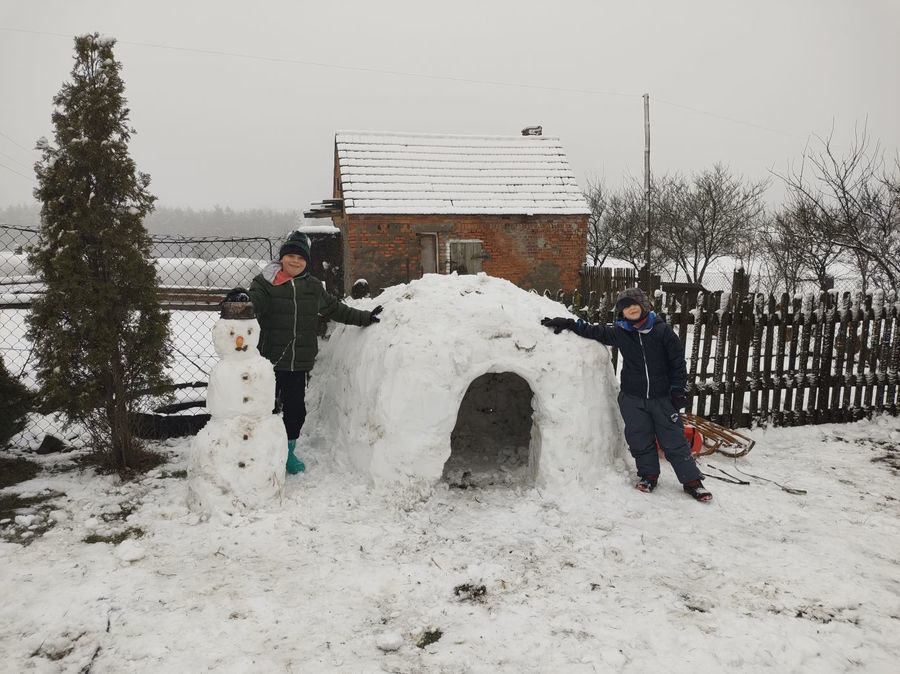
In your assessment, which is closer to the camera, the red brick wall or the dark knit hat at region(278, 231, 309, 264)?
the dark knit hat at region(278, 231, 309, 264)

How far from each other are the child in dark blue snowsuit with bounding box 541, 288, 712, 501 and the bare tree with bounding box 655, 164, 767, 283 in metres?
15.3

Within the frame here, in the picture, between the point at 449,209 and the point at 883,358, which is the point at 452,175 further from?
the point at 883,358

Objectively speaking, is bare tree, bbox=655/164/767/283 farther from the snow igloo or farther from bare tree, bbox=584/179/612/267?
the snow igloo

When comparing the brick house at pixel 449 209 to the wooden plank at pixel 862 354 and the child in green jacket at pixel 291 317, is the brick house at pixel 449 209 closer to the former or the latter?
the wooden plank at pixel 862 354

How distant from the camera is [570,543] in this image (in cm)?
349

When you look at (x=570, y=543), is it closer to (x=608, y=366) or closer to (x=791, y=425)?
(x=608, y=366)

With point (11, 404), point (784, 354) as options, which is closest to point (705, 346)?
point (784, 354)

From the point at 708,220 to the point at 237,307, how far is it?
19.2 m

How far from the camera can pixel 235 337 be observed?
3783mm

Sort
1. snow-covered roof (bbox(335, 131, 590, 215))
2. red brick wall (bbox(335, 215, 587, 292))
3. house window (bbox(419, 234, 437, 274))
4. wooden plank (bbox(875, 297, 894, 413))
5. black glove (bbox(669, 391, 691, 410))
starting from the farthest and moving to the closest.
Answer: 1. snow-covered roof (bbox(335, 131, 590, 215))
2. red brick wall (bbox(335, 215, 587, 292))
3. house window (bbox(419, 234, 437, 274))
4. wooden plank (bbox(875, 297, 894, 413))
5. black glove (bbox(669, 391, 691, 410))

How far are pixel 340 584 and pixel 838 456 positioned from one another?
4863 millimetres

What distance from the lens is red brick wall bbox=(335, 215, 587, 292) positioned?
1477 centimetres

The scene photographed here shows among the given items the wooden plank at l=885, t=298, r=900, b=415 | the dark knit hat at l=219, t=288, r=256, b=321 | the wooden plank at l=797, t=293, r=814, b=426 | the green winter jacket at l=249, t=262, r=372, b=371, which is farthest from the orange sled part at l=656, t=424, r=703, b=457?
the dark knit hat at l=219, t=288, r=256, b=321

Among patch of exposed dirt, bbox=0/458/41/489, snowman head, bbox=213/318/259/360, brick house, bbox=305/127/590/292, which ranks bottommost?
patch of exposed dirt, bbox=0/458/41/489
